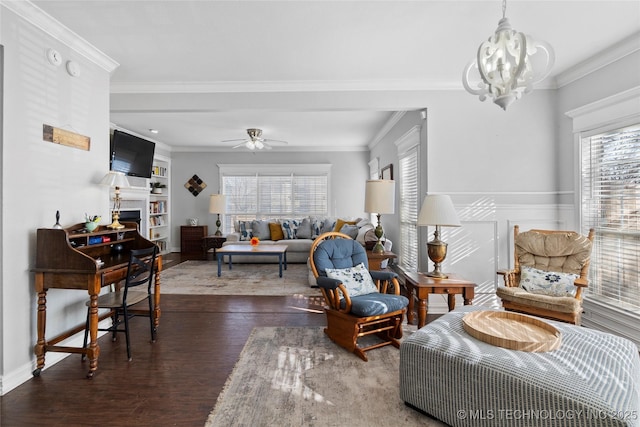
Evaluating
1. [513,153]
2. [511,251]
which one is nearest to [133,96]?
[513,153]

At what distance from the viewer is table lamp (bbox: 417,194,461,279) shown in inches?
122

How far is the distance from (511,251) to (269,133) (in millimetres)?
4813

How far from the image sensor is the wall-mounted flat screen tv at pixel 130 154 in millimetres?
5164

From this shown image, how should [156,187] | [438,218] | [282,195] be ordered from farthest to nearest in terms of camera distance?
[282,195]
[156,187]
[438,218]

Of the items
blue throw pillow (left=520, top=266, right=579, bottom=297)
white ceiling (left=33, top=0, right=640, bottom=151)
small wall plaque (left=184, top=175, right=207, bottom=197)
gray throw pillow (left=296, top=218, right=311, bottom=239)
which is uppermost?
white ceiling (left=33, top=0, right=640, bottom=151)

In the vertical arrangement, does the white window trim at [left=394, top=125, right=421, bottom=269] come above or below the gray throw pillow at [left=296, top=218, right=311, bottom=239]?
above

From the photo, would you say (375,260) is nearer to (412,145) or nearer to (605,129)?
(412,145)

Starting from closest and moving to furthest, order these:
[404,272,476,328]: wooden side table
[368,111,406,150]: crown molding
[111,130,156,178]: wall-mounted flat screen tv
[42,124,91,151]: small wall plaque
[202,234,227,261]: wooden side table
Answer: [42,124,91,151]: small wall plaque < [404,272,476,328]: wooden side table < [368,111,406,150]: crown molding < [111,130,156,178]: wall-mounted flat screen tv < [202,234,227,261]: wooden side table

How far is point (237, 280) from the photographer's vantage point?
527 centimetres

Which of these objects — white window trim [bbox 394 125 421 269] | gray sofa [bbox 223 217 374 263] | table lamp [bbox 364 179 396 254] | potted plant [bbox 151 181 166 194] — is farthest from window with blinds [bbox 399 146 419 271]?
potted plant [bbox 151 181 166 194]

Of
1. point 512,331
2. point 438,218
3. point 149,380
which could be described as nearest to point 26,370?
point 149,380

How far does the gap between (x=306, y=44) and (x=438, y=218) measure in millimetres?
2008

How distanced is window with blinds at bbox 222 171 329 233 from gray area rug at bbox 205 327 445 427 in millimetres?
5378

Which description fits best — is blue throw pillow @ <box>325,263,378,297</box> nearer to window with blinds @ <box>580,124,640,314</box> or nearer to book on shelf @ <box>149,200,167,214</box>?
window with blinds @ <box>580,124,640,314</box>
